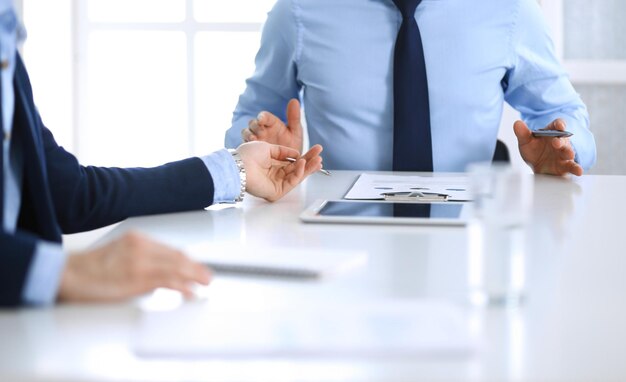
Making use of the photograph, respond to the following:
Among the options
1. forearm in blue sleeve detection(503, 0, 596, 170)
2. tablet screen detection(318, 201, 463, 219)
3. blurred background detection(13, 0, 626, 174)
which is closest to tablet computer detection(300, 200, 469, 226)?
tablet screen detection(318, 201, 463, 219)

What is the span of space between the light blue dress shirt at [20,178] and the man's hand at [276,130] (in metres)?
0.44

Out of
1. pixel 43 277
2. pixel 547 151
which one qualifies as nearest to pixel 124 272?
pixel 43 277

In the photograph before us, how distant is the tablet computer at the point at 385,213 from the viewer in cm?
136

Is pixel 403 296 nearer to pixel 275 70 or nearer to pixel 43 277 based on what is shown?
pixel 43 277

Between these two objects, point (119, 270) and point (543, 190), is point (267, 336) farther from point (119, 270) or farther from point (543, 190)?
point (543, 190)

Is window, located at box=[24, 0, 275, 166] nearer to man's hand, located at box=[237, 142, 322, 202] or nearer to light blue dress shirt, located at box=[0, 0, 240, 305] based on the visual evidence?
man's hand, located at box=[237, 142, 322, 202]

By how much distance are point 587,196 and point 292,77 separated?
1.07 m

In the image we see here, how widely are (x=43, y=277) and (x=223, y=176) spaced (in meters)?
0.71

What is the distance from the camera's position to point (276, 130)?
208 cm

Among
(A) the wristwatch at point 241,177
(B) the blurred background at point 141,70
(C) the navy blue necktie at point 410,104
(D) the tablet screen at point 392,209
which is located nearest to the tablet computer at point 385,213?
(D) the tablet screen at point 392,209

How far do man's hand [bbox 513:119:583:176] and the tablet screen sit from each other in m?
0.55

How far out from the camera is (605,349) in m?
0.74

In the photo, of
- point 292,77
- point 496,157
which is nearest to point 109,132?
point 292,77

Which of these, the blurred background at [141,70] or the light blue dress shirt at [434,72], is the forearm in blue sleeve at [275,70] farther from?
the blurred background at [141,70]
